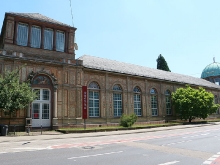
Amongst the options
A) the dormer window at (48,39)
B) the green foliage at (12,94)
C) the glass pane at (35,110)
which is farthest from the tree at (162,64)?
the green foliage at (12,94)

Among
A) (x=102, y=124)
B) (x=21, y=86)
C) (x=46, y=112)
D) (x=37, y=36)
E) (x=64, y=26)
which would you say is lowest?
(x=102, y=124)

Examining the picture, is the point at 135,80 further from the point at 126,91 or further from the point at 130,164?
the point at 130,164

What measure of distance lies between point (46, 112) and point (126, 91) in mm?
11941

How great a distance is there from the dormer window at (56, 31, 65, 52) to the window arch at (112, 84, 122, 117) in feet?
29.4

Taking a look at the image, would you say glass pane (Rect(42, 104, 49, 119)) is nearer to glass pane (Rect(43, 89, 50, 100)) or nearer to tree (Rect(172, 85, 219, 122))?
glass pane (Rect(43, 89, 50, 100))

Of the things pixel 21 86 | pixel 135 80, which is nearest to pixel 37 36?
pixel 21 86

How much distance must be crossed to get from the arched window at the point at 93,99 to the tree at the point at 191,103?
581 inches

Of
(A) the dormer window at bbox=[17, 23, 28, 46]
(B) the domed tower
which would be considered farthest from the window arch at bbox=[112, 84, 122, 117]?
(B) the domed tower

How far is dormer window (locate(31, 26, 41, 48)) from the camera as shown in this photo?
2297 cm

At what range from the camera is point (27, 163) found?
7688 mm

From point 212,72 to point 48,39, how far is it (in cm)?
5488

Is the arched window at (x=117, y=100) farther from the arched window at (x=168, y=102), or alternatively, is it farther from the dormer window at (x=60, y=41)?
the arched window at (x=168, y=102)

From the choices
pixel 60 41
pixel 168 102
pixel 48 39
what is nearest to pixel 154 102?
pixel 168 102

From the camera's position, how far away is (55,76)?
23.0 m
